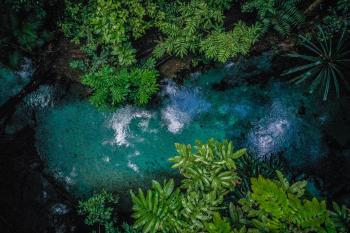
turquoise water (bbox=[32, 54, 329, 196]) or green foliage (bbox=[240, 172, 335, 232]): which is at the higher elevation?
turquoise water (bbox=[32, 54, 329, 196])

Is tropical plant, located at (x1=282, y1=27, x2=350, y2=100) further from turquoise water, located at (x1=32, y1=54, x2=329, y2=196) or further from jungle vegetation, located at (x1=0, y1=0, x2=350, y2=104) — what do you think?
turquoise water, located at (x1=32, y1=54, x2=329, y2=196)

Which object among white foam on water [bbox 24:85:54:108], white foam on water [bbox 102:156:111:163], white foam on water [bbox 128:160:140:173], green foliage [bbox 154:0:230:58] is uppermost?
green foliage [bbox 154:0:230:58]

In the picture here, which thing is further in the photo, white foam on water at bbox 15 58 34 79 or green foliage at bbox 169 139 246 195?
white foam on water at bbox 15 58 34 79

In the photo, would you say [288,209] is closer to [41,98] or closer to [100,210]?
[100,210]

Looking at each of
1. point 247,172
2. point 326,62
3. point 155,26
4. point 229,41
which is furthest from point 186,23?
point 247,172

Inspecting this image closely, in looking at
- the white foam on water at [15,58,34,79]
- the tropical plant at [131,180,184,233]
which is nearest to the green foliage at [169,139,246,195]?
the tropical plant at [131,180,184,233]

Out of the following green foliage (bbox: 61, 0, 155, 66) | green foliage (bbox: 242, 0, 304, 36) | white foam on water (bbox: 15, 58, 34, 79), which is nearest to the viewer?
green foliage (bbox: 61, 0, 155, 66)
